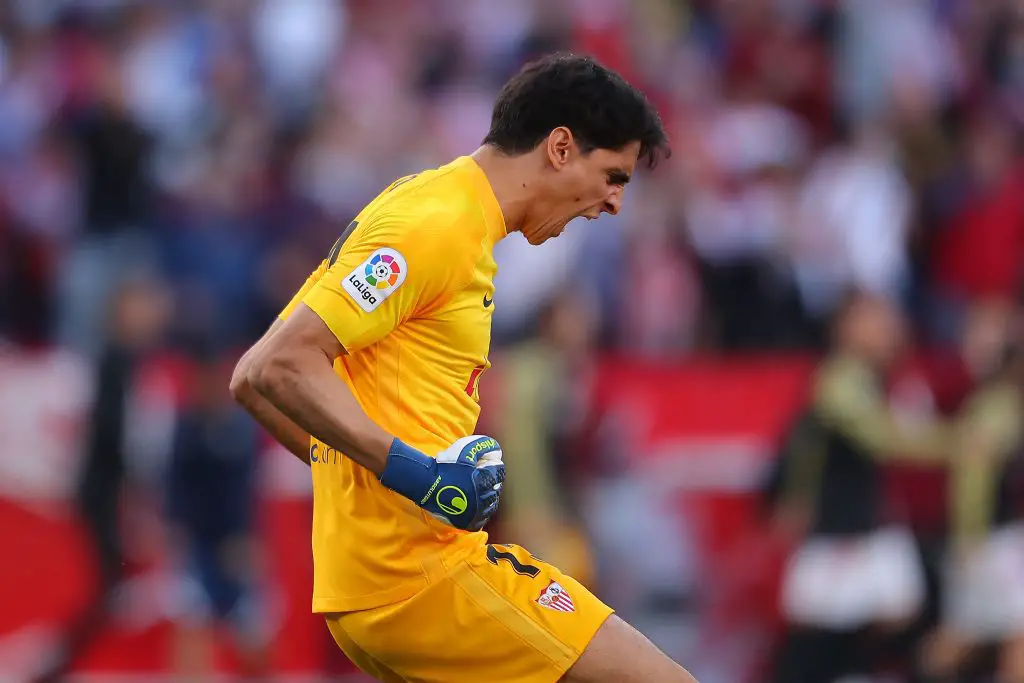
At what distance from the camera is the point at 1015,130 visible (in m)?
12.2

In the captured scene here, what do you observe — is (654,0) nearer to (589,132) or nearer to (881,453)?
(881,453)

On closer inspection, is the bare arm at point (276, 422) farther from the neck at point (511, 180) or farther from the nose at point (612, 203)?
the nose at point (612, 203)

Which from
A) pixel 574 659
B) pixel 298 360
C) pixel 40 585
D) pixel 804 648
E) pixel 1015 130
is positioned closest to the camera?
pixel 298 360

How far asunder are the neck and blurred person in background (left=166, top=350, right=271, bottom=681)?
5.16m

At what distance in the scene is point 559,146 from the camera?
477 cm

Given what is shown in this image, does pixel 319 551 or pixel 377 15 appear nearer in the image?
pixel 319 551

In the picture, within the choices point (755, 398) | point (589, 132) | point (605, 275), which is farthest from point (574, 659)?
point (605, 275)

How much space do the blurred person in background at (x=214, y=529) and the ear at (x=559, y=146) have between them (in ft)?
17.2

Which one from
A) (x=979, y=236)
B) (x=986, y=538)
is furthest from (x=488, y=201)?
(x=979, y=236)

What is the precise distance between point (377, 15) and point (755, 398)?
5646 mm

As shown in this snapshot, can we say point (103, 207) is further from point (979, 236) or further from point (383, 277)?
point (383, 277)

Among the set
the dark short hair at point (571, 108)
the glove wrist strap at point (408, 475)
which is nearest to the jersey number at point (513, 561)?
the glove wrist strap at point (408, 475)

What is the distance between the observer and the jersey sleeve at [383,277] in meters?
4.31

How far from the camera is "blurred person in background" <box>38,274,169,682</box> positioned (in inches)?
379
